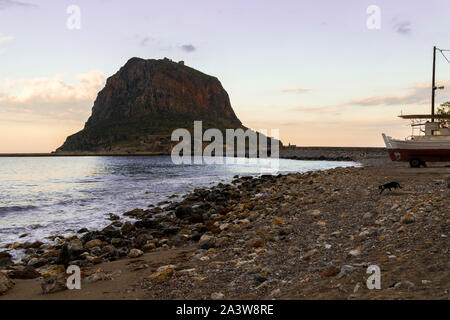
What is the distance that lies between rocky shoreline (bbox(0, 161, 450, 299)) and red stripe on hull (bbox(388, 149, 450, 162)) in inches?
774

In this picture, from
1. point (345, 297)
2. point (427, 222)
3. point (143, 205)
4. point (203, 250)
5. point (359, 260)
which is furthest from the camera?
point (143, 205)

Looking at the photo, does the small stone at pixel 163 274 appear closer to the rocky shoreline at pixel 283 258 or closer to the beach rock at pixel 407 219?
the rocky shoreline at pixel 283 258

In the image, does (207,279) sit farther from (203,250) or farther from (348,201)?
(348,201)

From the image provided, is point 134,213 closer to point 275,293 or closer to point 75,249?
point 75,249

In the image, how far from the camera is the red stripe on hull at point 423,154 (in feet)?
96.3

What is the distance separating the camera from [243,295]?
5.73 meters

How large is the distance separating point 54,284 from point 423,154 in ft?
107

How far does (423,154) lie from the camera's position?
1178 inches

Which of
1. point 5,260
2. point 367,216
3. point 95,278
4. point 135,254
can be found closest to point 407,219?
point 367,216

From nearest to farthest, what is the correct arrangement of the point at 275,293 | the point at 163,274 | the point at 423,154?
the point at 275,293, the point at 163,274, the point at 423,154

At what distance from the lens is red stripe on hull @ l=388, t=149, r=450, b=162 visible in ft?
96.3

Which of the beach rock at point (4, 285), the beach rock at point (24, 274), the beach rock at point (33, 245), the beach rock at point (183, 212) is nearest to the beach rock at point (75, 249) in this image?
the beach rock at point (24, 274)
